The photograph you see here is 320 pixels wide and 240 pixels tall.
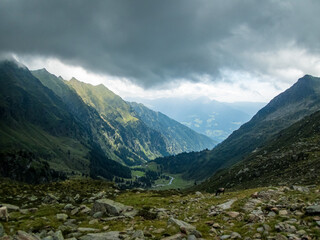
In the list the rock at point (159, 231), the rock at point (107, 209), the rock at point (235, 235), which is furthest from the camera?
the rock at point (107, 209)

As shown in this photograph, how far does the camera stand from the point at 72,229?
66.4 ft

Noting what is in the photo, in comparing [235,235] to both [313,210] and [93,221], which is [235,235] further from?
[93,221]

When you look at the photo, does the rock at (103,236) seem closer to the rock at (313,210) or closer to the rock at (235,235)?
the rock at (235,235)

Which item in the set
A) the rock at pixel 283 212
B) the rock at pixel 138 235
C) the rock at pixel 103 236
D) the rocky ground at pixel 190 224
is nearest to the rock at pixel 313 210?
the rocky ground at pixel 190 224

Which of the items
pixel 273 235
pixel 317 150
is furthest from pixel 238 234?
pixel 317 150

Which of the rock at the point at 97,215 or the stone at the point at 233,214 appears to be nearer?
the stone at the point at 233,214

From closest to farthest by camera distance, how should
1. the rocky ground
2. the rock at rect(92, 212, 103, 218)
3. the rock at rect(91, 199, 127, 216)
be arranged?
the rocky ground → the rock at rect(92, 212, 103, 218) → the rock at rect(91, 199, 127, 216)

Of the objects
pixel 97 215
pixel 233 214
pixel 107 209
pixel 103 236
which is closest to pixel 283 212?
pixel 233 214

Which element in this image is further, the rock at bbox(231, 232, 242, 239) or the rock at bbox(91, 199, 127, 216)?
the rock at bbox(91, 199, 127, 216)

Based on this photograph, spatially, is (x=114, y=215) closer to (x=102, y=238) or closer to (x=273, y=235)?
(x=102, y=238)

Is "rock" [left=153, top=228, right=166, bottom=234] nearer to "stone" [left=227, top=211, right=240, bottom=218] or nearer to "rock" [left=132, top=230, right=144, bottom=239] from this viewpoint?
"rock" [left=132, top=230, right=144, bottom=239]

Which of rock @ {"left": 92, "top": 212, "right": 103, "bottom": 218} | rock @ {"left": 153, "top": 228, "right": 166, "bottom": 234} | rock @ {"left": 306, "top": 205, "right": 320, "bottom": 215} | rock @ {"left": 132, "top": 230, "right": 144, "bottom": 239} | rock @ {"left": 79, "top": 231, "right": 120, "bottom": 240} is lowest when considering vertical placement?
rock @ {"left": 92, "top": 212, "right": 103, "bottom": 218}

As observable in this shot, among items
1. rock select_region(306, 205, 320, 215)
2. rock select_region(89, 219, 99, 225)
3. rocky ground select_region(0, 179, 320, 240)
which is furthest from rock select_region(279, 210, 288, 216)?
rock select_region(89, 219, 99, 225)

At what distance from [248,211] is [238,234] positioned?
24.1ft
